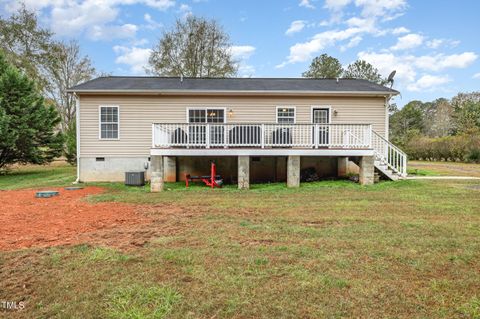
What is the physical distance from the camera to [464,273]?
3.17 metres

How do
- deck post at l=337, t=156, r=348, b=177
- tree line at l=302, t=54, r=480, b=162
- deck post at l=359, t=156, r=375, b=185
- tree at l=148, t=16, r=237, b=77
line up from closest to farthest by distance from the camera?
deck post at l=359, t=156, r=375, b=185, deck post at l=337, t=156, r=348, b=177, tree line at l=302, t=54, r=480, b=162, tree at l=148, t=16, r=237, b=77

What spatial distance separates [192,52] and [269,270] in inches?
908

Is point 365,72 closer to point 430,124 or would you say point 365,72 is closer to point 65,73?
point 430,124

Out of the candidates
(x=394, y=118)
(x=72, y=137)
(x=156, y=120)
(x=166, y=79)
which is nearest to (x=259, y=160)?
(x=156, y=120)

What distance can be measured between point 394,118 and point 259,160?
3512 cm

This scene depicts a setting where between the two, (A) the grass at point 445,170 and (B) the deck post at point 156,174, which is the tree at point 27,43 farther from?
(A) the grass at point 445,170

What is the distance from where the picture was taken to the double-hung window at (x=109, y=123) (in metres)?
11.7

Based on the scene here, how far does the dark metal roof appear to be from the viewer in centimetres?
1150

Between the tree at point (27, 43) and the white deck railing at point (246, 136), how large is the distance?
65.3ft

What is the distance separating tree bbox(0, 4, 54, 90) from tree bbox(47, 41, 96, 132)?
0.57 m

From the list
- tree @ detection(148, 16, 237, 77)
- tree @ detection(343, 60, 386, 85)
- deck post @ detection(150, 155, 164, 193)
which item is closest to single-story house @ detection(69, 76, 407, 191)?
deck post @ detection(150, 155, 164, 193)

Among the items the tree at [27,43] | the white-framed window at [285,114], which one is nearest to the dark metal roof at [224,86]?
the white-framed window at [285,114]

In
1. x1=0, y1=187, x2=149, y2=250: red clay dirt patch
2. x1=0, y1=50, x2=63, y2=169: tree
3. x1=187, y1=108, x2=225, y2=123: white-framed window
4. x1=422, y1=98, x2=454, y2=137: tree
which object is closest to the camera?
x1=0, y1=187, x2=149, y2=250: red clay dirt patch

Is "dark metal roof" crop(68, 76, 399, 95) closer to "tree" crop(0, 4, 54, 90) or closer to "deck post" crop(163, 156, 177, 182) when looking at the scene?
"deck post" crop(163, 156, 177, 182)
